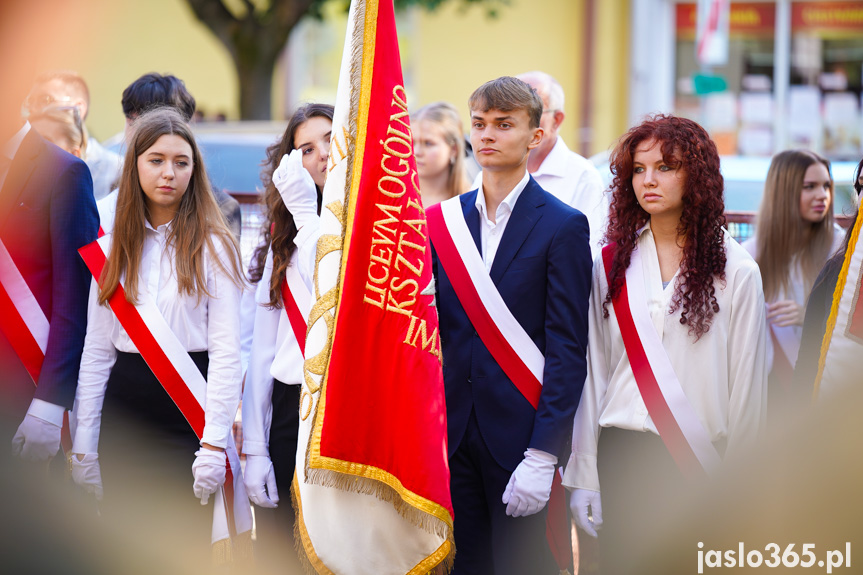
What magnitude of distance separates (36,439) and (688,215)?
2341 mm

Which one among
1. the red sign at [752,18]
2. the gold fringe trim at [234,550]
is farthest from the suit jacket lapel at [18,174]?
the red sign at [752,18]

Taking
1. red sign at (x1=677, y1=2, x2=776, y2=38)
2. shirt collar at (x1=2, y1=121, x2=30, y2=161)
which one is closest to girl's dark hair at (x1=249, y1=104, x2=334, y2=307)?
shirt collar at (x1=2, y1=121, x2=30, y2=161)

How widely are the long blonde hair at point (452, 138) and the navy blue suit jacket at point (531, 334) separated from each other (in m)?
1.61

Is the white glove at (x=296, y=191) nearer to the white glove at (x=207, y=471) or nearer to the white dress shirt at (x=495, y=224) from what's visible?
the white dress shirt at (x=495, y=224)

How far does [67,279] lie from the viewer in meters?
3.49

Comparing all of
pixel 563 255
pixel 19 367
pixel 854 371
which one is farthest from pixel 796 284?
pixel 19 367

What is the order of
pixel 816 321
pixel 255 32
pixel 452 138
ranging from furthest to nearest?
pixel 255 32, pixel 452 138, pixel 816 321

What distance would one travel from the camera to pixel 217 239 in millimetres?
3441

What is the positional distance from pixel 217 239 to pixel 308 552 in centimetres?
118

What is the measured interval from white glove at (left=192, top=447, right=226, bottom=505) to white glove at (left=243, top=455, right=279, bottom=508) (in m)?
0.09

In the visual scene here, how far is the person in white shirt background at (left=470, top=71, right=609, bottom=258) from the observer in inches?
180

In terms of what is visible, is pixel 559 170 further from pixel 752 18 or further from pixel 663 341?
pixel 752 18

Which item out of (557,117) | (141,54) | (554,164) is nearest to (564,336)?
(554,164)

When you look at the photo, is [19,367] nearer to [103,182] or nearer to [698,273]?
[103,182]
